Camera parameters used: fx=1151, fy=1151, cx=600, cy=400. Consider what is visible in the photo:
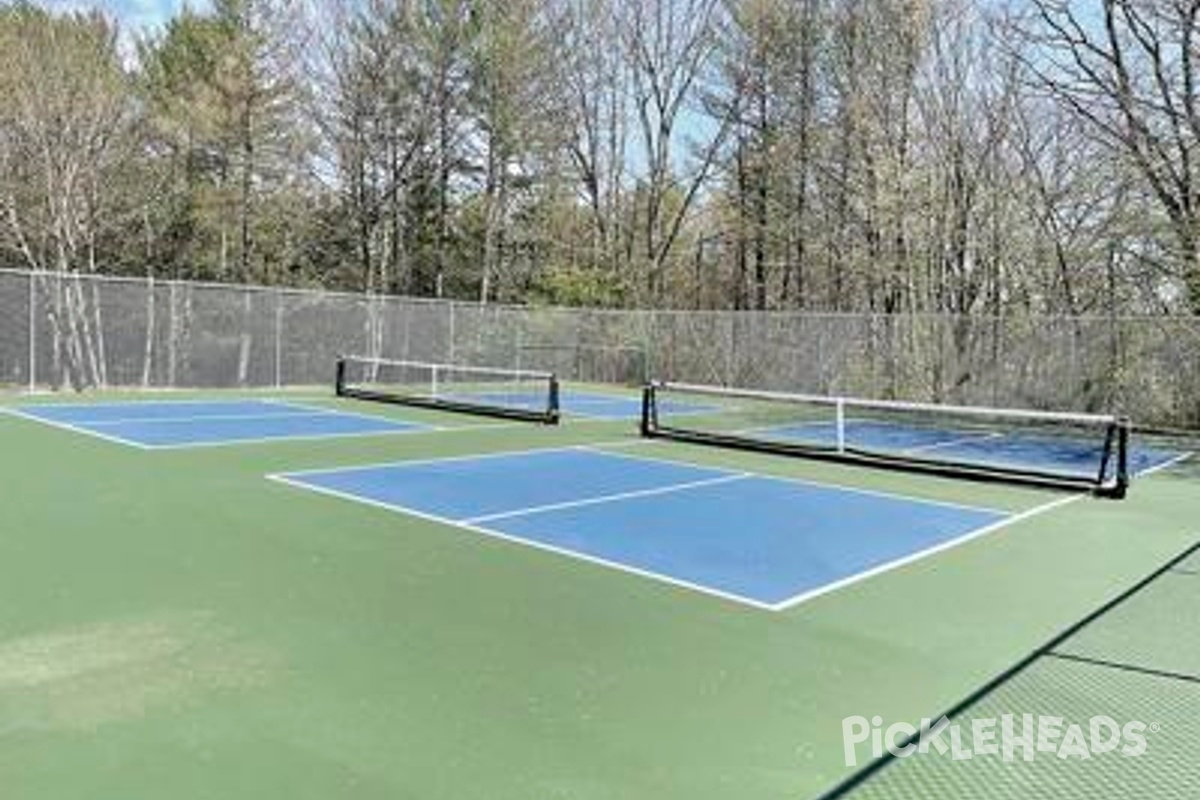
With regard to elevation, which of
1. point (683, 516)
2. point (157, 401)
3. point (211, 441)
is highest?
point (157, 401)

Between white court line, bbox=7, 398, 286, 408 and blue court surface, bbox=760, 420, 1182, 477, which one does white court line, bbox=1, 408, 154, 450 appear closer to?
white court line, bbox=7, 398, 286, 408

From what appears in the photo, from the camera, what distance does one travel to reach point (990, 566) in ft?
24.6

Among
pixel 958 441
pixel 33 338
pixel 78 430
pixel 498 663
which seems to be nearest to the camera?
pixel 498 663

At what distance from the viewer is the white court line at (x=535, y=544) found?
6.43 metres

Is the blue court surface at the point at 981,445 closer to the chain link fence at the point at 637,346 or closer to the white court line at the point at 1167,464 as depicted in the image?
the white court line at the point at 1167,464

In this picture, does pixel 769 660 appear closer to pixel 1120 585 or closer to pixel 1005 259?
pixel 1120 585

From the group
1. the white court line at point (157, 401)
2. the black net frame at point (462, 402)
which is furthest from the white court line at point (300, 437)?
the white court line at point (157, 401)

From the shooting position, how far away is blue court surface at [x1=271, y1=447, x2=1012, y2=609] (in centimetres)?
718

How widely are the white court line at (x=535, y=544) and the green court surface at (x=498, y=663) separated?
14cm

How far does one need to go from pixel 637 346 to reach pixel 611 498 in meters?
17.6

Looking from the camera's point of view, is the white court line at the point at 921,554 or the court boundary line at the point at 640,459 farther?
the court boundary line at the point at 640,459

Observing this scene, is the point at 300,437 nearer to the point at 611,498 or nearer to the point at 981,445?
the point at 611,498

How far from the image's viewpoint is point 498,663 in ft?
16.5

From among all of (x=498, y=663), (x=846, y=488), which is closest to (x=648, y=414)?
(x=846, y=488)
